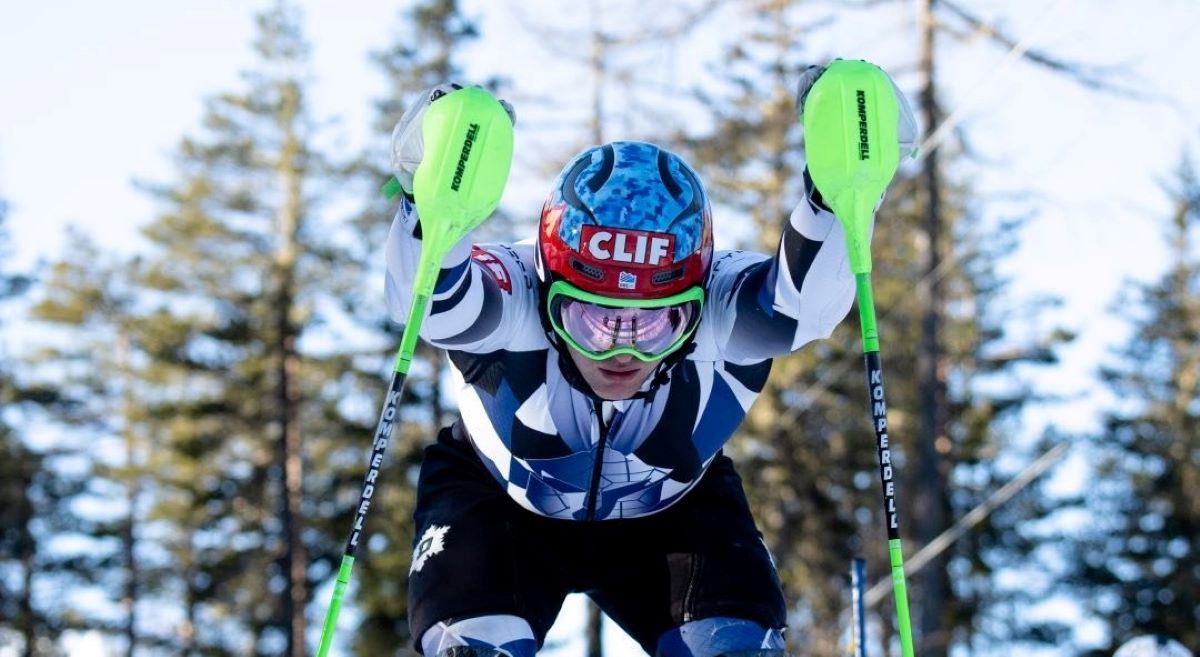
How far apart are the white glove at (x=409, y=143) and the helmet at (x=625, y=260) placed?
0.36 meters

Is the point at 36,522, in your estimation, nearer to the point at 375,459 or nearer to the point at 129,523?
the point at 129,523

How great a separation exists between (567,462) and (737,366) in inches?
22.3

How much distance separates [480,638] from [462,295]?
88 cm

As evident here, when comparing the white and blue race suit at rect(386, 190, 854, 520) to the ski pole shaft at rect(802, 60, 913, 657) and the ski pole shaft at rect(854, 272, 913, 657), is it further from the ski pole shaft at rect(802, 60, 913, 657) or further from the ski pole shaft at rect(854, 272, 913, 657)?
the ski pole shaft at rect(854, 272, 913, 657)

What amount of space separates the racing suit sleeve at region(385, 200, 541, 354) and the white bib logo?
10.8 inches

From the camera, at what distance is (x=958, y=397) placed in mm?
34375

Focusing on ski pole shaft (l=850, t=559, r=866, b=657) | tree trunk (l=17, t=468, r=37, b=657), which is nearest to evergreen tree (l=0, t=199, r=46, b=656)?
tree trunk (l=17, t=468, r=37, b=657)

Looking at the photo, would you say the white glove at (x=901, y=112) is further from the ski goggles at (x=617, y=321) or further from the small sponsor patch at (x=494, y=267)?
the small sponsor patch at (x=494, y=267)

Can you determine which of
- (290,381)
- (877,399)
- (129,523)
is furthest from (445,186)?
(129,523)

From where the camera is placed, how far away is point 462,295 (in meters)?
3.82

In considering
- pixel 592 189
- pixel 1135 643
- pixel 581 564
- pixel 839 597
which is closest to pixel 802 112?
pixel 592 189

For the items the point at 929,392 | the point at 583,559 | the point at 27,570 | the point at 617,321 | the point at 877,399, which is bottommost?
the point at 583,559

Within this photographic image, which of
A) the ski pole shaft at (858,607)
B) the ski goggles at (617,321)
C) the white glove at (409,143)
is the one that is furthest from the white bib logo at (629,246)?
the ski pole shaft at (858,607)

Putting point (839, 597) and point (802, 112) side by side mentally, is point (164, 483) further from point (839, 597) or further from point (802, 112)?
point (802, 112)
